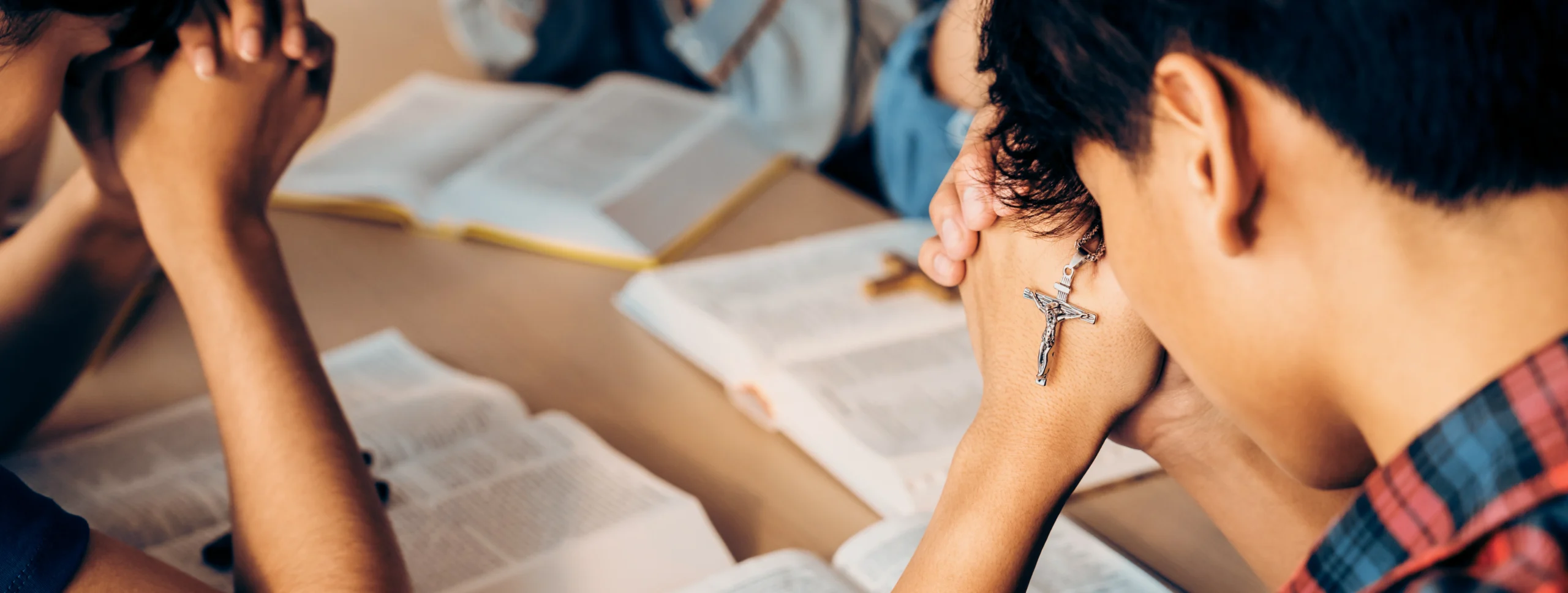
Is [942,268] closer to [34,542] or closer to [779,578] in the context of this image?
[779,578]

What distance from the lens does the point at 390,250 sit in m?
1.21

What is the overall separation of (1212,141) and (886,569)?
37 cm

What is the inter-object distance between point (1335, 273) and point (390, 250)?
0.97 metres

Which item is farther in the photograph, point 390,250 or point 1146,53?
point 390,250

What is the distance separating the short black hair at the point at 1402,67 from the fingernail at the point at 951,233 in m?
0.25

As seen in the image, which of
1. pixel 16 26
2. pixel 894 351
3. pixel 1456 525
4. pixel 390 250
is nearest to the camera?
pixel 1456 525

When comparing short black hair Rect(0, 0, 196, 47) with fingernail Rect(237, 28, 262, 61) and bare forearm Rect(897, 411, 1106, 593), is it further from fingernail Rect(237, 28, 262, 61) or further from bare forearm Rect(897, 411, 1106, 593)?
bare forearm Rect(897, 411, 1106, 593)

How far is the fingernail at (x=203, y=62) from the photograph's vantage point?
0.80 metres

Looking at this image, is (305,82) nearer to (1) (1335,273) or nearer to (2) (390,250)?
(2) (390,250)

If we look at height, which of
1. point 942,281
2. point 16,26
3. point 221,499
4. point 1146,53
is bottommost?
point 221,499

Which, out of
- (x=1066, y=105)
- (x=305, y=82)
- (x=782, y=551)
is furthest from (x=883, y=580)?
(x=305, y=82)

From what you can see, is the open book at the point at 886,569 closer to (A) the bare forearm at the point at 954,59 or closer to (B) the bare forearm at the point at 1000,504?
(B) the bare forearm at the point at 1000,504

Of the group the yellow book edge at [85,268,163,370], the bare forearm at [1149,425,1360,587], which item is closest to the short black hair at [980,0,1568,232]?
the bare forearm at [1149,425,1360,587]

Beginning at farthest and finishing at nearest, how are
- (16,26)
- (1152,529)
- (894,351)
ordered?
(894,351)
(1152,529)
(16,26)
